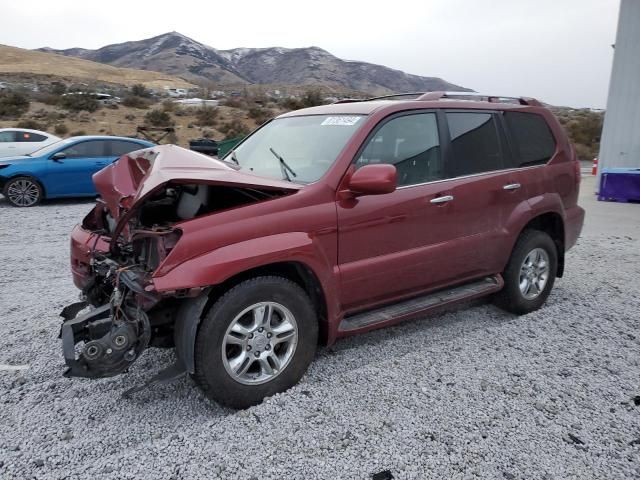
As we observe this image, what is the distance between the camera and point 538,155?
14.5ft

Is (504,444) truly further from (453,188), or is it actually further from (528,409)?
(453,188)

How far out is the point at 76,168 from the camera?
1047 cm

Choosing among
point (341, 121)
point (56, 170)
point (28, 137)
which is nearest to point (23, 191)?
point (56, 170)

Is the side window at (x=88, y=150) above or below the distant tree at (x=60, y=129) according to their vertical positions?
below

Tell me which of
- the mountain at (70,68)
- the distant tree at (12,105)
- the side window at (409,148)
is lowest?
the side window at (409,148)

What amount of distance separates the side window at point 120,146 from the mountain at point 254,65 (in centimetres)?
10826

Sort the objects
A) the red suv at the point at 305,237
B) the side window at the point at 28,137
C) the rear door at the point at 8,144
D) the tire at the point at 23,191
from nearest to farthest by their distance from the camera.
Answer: the red suv at the point at 305,237 < the tire at the point at 23,191 < the rear door at the point at 8,144 < the side window at the point at 28,137

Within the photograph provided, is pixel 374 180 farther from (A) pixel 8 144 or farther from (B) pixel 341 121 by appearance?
(A) pixel 8 144

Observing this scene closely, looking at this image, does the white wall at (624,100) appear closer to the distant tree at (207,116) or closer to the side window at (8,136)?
the side window at (8,136)

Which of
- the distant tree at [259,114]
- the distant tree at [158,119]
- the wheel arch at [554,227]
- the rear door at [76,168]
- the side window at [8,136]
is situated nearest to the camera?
the wheel arch at [554,227]

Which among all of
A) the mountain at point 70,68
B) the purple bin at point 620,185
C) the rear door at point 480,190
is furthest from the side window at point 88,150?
the mountain at point 70,68

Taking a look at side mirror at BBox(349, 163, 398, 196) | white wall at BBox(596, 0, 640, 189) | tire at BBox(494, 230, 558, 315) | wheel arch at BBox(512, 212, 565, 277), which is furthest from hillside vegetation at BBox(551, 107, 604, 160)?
side mirror at BBox(349, 163, 398, 196)

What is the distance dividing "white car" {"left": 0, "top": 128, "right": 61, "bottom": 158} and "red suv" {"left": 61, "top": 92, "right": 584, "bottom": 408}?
474 inches

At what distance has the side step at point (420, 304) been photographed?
130 inches
